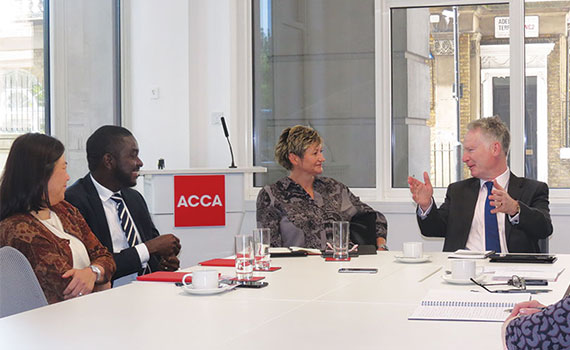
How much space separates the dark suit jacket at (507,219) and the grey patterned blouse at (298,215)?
12.6 inches

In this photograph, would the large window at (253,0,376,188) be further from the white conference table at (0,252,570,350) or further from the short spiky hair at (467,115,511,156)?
the white conference table at (0,252,570,350)

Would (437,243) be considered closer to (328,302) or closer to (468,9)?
(468,9)

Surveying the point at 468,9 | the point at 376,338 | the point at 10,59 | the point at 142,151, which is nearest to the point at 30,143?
the point at 376,338

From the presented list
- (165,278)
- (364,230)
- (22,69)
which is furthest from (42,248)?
(22,69)

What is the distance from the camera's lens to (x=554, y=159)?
5559 millimetres

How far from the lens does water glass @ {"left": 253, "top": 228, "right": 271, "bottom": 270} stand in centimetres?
276

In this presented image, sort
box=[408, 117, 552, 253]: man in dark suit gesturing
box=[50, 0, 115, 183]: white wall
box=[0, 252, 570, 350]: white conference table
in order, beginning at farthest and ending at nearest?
box=[50, 0, 115, 183]: white wall → box=[408, 117, 552, 253]: man in dark suit gesturing → box=[0, 252, 570, 350]: white conference table

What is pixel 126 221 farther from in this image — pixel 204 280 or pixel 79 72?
pixel 79 72

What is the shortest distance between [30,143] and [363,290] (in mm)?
1447

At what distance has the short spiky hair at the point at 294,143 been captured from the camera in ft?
13.7

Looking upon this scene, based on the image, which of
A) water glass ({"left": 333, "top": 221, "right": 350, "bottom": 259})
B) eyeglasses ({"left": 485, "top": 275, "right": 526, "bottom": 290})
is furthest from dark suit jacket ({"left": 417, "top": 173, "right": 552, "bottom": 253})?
eyeglasses ({"left": 485, "top": 275, "right": 526, "bottom": 290})

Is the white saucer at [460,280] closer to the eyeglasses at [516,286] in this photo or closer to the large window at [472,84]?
the eyeglasses at [516,286]

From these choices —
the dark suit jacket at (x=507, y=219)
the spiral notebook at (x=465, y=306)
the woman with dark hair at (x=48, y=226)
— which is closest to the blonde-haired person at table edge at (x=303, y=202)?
the dark suit jacket at (x=507, y=219)

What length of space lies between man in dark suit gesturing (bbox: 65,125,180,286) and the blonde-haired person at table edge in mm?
632
